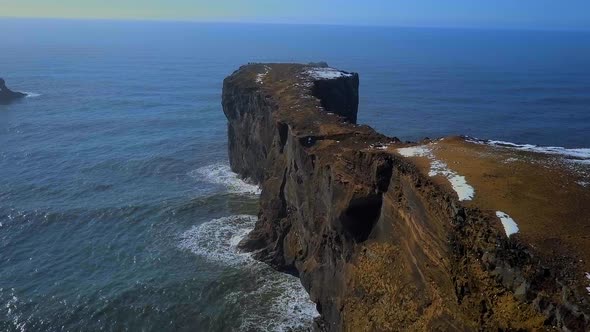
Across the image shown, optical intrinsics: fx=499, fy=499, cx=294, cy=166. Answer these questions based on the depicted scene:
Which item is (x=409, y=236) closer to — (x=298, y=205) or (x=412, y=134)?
(x=298, y=205)

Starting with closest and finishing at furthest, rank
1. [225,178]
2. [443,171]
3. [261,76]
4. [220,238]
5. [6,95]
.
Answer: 1. [443,171]
2. [220,238]
3. [225,178]
4. [261,76]
5. [6,95]

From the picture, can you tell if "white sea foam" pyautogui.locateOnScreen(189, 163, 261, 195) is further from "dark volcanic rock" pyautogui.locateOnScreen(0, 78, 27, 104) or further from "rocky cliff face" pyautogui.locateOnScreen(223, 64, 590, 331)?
"dark volcanic rock" pyautogui.locateOnScreen(0, 78, 27, 104)

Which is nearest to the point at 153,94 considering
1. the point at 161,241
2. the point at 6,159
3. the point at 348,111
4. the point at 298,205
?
the point at 6,159

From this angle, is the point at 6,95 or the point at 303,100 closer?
the point at 303,100

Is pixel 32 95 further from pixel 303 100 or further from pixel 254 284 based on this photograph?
pixel 254 284

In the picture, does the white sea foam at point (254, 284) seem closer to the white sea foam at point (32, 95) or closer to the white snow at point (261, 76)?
the white snow at point (261, 76)

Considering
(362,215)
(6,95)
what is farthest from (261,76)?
(6,95)
